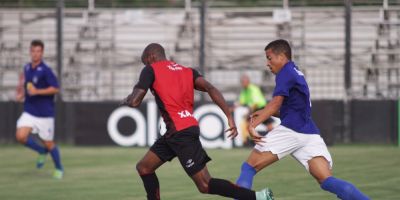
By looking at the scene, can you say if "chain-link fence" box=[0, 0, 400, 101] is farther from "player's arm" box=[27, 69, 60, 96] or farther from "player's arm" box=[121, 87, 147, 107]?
"player's arm" box=[121, 87, 147, 107]

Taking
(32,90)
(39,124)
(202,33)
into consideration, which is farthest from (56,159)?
(202,33)

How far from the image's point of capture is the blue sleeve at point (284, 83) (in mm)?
9734

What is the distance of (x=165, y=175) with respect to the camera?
53.1 ft

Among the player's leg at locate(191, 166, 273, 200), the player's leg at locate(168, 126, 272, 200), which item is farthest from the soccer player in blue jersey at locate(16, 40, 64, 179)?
the player's leg at locate(191, 166, 273, 200)

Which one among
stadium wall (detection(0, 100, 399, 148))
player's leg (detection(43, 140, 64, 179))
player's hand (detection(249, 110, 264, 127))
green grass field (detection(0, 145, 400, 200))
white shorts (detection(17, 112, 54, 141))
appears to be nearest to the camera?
player's hand (detection(249, 110, 264, 127))

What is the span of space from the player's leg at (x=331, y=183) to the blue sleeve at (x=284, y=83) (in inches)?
32.2

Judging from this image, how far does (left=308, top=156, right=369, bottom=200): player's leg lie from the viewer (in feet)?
31.6

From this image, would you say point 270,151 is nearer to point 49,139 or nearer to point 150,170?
point 150,170

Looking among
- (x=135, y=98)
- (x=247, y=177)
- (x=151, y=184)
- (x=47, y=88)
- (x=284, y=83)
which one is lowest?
(x=151, y=184)

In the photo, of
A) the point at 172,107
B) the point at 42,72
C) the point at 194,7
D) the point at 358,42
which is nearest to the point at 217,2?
the point at 194,7

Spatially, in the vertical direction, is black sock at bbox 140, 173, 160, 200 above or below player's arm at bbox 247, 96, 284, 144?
below

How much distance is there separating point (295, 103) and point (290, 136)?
0.37 metres

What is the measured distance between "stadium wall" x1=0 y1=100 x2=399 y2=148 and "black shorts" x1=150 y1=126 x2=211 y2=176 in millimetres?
12192

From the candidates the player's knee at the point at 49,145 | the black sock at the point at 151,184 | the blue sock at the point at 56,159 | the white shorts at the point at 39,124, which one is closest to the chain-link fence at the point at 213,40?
the white shorts at the point at 39,124
